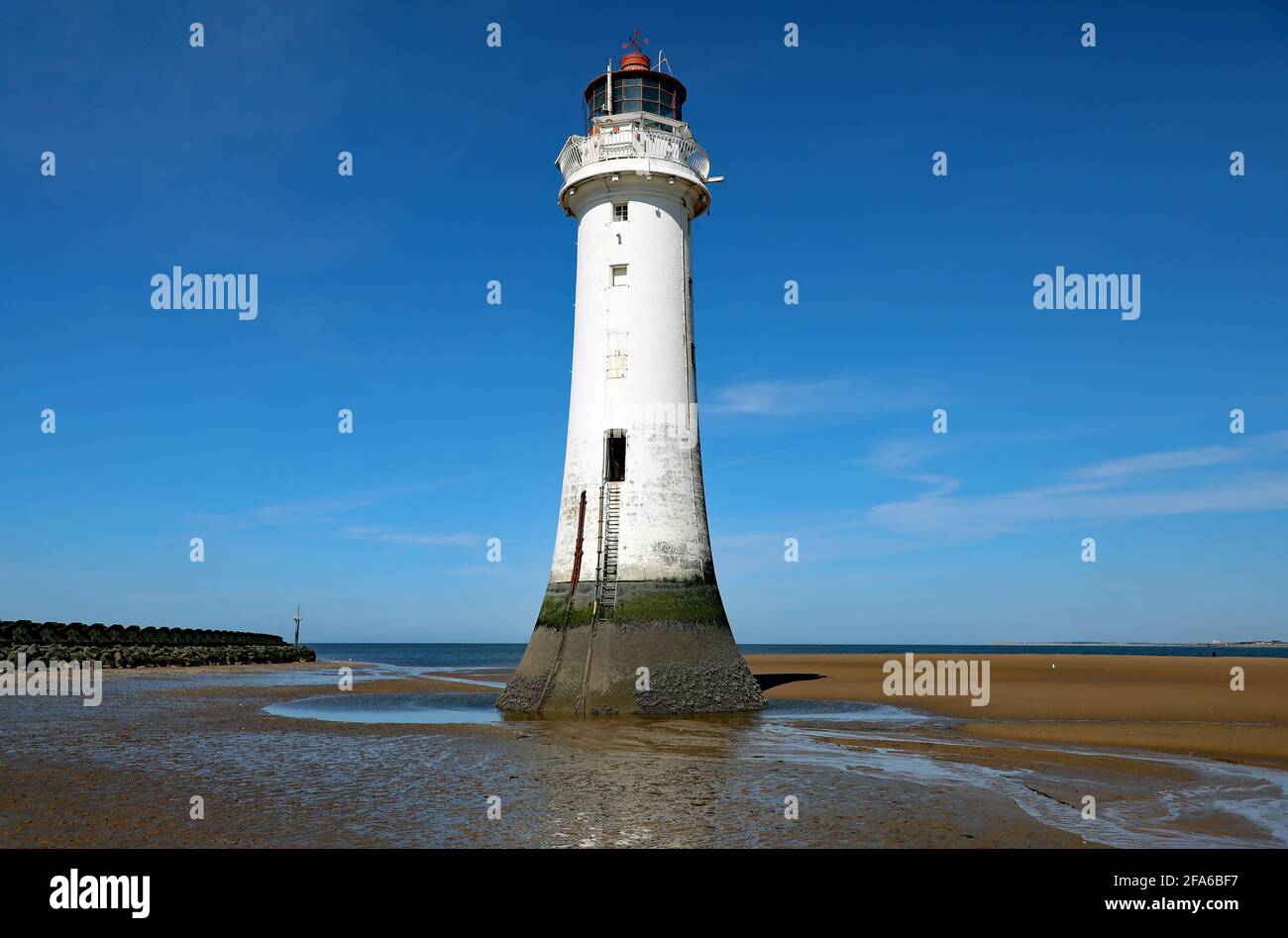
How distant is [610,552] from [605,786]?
382 inches

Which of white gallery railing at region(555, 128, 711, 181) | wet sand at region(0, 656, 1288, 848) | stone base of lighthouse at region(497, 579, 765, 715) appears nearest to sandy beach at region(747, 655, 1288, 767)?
wet sand at region(0, 656, 1288, 848)

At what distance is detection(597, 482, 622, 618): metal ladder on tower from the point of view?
20.4 meters

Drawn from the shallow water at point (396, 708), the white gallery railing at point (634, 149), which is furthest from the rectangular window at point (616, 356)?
the shallow water at point (396, 708)

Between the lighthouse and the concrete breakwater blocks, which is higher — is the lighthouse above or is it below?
above

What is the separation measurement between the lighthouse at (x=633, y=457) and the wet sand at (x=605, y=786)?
138 centimetres

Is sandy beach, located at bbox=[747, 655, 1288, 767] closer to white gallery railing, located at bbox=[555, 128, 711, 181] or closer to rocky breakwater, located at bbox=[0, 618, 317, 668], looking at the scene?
white gallery railing, located at bbox=[555, 128, 711, 181]

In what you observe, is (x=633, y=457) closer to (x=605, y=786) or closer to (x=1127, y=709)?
(x=605, y=786)

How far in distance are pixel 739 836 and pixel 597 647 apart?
38.0 feet

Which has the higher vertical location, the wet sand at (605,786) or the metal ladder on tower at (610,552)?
the metal ladder on tower at (610,552)

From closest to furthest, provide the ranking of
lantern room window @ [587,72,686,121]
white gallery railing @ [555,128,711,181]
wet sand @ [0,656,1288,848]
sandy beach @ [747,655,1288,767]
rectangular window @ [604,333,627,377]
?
wet sand @ [0,656,1288,848], sandy beach @ [747,655,1288,767], rectangular window @ [604,333,627,377], white gallery railing @ [555,128,711,181], lantern room window @ [587,72,686,121]

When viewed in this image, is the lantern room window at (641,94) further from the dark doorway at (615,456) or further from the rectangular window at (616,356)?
the dark doorway at (615,456)

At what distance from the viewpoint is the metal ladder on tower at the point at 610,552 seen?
20.4 metres

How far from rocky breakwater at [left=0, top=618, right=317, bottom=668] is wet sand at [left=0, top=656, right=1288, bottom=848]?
26.3 metres
